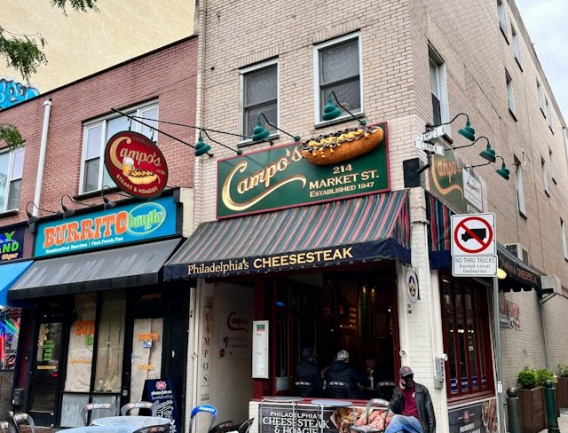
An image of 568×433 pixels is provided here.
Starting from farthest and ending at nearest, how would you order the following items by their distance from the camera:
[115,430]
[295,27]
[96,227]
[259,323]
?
[96,227], [295,27], [259,323], [115,430]

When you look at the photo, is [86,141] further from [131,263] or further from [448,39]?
[448,39]

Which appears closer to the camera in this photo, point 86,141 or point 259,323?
point 259,323

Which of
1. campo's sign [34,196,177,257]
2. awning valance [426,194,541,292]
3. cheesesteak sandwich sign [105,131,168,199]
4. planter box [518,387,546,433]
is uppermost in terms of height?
cheesesteak sandwich sign [105,131,168,199]

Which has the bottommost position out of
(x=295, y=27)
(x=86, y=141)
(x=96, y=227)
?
(x=96, y=227)

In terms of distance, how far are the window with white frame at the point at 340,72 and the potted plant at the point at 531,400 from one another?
21.5 ft

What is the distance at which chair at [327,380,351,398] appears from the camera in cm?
900

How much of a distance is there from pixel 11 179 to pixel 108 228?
4436mm

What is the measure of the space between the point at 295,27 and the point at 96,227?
5.72 metres

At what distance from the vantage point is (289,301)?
10.7 metres

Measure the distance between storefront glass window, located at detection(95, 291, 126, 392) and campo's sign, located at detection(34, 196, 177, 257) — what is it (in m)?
1.19

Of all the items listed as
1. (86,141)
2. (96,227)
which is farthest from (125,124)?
(96,227)

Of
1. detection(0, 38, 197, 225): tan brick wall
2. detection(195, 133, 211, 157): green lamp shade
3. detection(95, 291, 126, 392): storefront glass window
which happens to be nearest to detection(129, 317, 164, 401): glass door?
detection(95, 291, 126, 392): storefront glass window

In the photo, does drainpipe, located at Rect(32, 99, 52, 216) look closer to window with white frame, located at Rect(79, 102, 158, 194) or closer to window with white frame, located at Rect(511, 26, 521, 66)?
window with white frame, located at Rect(79, 102, 158, 194)

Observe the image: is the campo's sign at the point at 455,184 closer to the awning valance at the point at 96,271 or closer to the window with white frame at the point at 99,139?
the awning valance at the point at 96,271
